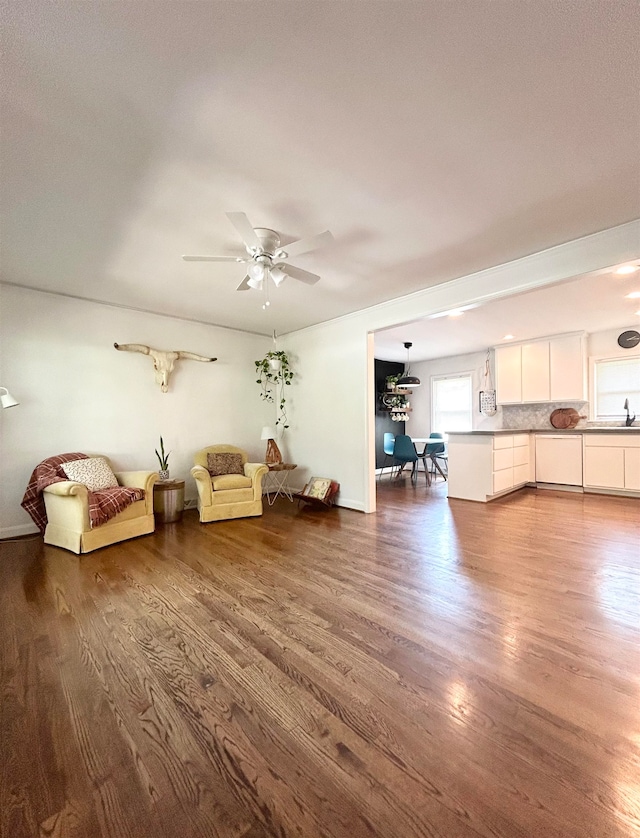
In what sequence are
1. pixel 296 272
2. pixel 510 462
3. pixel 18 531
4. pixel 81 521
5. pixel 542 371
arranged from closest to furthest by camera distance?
1. pixel 296 272
2. pixel 81 521
3. pixel 18 531
4. pixel 510 462
5. pixel 542 371

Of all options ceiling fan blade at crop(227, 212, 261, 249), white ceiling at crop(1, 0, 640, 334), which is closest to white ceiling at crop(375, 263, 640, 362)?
white ceiling at crop(1, 0, 640, 334)

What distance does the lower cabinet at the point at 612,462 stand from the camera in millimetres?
5129

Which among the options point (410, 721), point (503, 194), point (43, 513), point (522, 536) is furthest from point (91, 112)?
point (522, 536)

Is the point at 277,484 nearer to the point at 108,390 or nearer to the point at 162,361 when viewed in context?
the point at 162,361

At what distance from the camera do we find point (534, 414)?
6.59 metres

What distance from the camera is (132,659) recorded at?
5.62 ft

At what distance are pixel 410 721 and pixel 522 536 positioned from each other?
8.97ft

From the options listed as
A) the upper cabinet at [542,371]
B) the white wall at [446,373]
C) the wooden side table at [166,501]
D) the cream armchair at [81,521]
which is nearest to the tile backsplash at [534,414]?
the white wall at [446,373]

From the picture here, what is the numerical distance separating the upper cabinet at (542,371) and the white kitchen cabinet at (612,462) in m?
0.82

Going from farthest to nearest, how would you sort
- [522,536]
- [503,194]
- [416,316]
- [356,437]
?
[356,437] → [416,316] → [522,536] → [503,194]

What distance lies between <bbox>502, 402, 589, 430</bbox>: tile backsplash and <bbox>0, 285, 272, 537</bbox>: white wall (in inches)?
192

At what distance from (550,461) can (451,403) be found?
2.36 metres

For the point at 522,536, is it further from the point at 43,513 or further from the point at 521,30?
the point at 43,513

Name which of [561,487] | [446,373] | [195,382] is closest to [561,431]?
[561,487]
